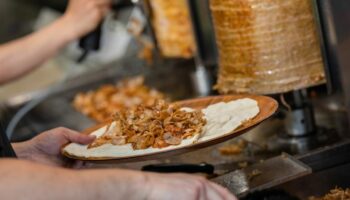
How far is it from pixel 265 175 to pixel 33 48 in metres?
1.27

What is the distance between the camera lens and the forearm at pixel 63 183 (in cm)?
95

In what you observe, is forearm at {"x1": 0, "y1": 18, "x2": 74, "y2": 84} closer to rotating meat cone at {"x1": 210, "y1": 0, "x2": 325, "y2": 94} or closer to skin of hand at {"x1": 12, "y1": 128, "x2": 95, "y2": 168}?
skin of hand at {"x1": 12, "y1": 128, "x2": 95, "y2": 168}

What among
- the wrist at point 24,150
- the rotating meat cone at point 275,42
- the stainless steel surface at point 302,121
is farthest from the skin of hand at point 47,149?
the stainless steel surface at point 302,121

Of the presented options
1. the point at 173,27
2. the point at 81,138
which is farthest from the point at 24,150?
the point at 173,27

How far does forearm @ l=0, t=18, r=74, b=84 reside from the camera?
2.30 meters

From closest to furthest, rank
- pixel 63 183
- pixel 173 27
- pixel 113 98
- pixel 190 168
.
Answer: pixel 63 183 < pixel 190 168 < pixel 173 27 < pixel 113 98

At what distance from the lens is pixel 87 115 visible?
2719 millimetres

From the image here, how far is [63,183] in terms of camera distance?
97 cm

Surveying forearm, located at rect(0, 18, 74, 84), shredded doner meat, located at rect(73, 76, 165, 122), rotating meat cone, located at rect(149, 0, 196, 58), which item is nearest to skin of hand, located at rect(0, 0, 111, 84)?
forearm, located at rect(0, 18, 74, 84)

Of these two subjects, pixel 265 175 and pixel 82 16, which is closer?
pixel 265 175

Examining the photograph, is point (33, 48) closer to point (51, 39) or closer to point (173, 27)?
point (51, 39)

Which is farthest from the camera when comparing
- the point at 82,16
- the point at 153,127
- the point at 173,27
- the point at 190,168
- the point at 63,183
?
the point at 173,27

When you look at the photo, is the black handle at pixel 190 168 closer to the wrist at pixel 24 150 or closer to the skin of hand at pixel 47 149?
the skin of hand at pixel 47 149

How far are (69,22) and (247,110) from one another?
1179 mm
